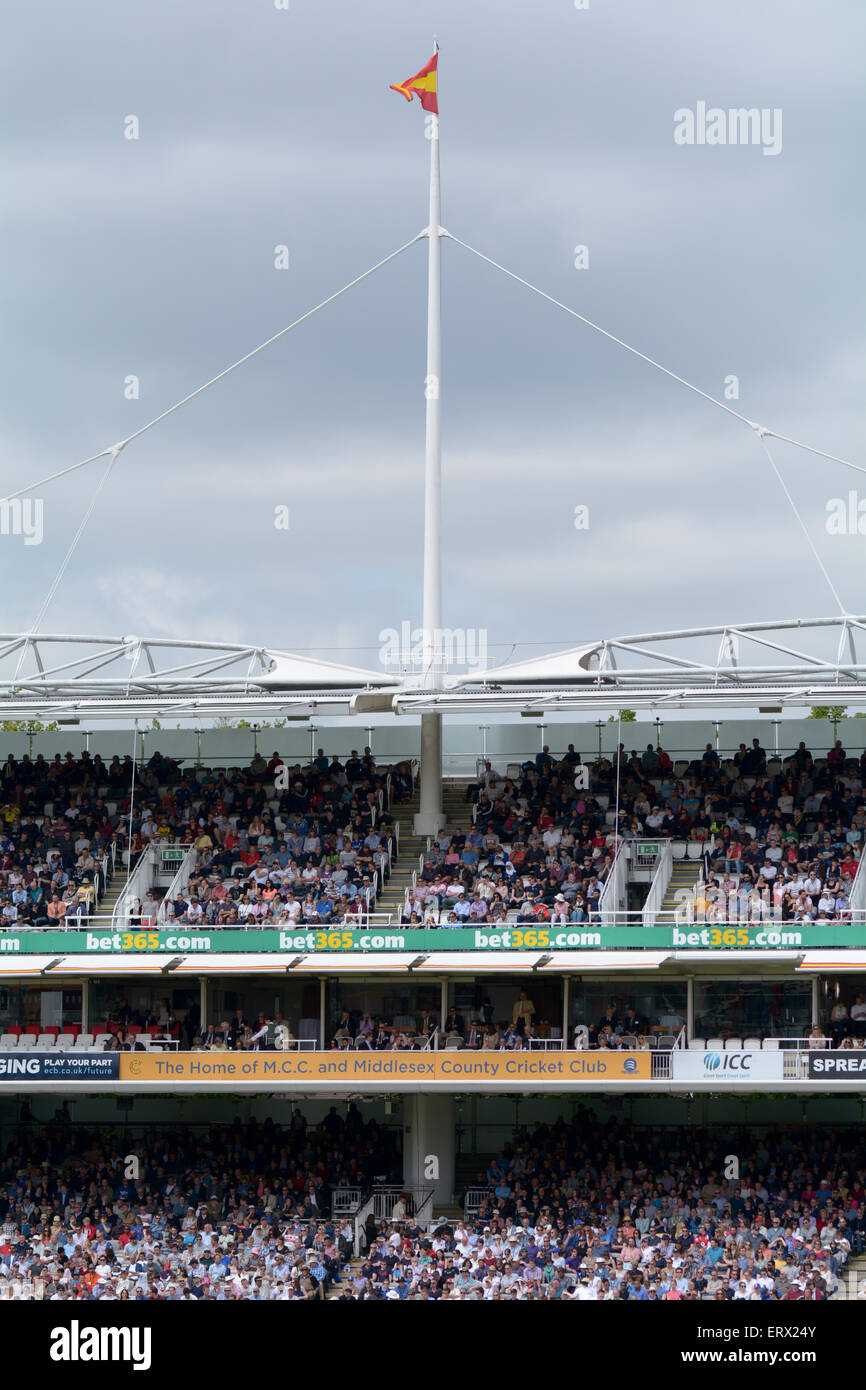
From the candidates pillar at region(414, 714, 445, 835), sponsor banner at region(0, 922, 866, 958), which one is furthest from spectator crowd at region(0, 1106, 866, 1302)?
pillar at region(414, 714, 445, 835)

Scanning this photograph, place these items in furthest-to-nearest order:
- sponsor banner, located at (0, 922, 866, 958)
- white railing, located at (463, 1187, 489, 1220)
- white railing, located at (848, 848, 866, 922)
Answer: white railing, located at (463, 1187, 489, 1220) < white railing, located at (848, 848, 866, 922) < sponsor banner, located at (0, 922, 866, 958)

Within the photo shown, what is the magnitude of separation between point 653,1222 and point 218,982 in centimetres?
989

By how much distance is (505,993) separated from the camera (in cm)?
3706

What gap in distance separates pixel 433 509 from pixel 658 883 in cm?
959

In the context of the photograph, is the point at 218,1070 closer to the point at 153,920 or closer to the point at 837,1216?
the point at 153,920

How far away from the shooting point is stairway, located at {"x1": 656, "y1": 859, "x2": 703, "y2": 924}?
35438 mm

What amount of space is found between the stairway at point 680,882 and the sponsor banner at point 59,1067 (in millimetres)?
10538

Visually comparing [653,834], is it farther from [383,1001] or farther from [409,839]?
[383,1001]

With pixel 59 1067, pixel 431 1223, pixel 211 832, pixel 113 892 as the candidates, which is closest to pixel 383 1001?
pixel 431 1223

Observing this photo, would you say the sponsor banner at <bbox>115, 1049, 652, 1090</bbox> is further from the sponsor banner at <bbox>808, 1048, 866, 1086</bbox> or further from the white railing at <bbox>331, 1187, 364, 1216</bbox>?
the sponsor banner at <bbox>808, 1048, 866, 1086</bbox>

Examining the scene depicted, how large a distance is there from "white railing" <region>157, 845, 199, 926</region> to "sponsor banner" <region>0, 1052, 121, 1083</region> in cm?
289

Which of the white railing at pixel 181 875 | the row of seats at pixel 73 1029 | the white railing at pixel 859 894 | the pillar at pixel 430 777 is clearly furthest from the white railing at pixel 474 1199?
the white railing at pixel 859 894

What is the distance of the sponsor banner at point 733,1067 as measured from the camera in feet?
109

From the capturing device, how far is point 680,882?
3625 centimetres
